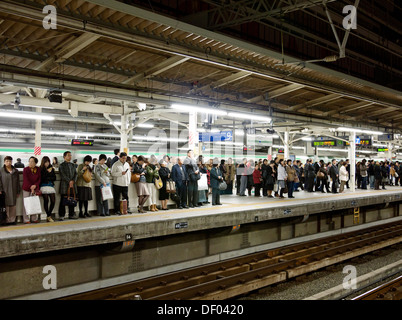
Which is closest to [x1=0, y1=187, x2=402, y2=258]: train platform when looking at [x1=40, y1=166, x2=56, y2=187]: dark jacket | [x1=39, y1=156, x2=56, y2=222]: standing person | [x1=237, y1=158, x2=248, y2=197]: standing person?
[x1=39, y1=156, x2=56, y2=222]: standing person

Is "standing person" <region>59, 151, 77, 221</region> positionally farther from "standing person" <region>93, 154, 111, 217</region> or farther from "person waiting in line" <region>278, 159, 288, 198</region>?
"person waiting in line" <region>278, 159, 288, 198</region>

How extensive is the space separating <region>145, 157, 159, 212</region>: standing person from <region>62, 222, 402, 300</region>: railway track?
2576 mm

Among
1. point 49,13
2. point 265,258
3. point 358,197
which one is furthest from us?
point 358,197

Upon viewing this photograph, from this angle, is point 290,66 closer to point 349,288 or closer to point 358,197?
point 349,288

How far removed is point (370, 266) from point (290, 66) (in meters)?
6.07

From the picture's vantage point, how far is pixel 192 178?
10906mm

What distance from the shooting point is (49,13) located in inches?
236

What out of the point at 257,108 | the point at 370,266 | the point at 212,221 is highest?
the point at 257,108

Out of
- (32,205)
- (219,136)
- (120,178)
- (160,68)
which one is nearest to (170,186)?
(120,178)

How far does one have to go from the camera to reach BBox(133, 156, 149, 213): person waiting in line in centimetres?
984

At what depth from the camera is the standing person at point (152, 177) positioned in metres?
10.1

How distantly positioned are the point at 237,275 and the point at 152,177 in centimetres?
364
